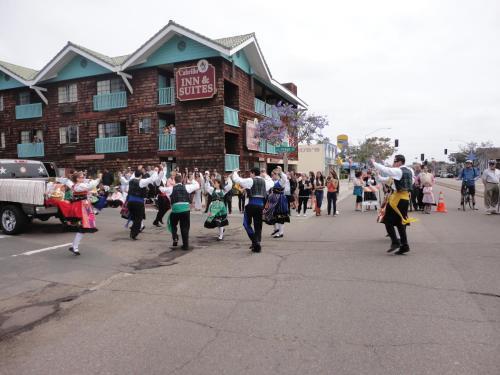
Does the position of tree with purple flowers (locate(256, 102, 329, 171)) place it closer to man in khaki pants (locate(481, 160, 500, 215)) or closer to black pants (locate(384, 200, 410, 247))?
Result: man in khaki pants (locate(481, 160, 500, 215))

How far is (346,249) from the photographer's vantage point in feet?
26.3

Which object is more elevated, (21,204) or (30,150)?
(30,150)

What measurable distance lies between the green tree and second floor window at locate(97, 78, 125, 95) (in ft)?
118

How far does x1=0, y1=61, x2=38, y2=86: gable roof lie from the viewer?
26.4 metres

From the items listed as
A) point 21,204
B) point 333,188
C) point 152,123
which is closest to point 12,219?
point 21,204

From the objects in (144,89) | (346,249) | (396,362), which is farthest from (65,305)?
(144,89)

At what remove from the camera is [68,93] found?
26.3 m

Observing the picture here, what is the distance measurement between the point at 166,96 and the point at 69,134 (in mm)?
8044

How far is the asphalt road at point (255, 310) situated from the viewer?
330cm

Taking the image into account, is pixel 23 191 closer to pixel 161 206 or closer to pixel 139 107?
pixel 161 206

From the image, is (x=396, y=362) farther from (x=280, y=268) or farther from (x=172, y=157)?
(x=172, y=157)

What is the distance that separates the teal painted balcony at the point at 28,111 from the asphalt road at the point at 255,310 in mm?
22242

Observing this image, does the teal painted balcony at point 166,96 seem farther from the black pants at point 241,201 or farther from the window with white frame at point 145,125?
the black pants at point 241,201

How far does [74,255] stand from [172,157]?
15.7 m
